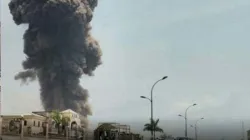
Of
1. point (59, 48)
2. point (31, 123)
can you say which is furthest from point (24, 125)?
point (59, 48)

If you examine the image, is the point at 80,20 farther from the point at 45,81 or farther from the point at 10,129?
the point at 10,129

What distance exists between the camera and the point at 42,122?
80.5 metres

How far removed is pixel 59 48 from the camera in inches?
5285

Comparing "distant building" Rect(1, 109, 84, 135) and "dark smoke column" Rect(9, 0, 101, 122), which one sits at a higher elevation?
"dark smoke column" Rect(9, 0, 101, 122)

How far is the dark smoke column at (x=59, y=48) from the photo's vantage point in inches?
4914

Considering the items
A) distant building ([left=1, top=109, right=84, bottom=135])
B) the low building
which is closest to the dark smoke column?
distant building ([left=1, top=109, right=84, bottom=135])

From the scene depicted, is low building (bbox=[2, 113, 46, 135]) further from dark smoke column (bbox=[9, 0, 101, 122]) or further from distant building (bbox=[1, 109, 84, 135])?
dark smoke column (bbox=[9, 0, 101, 122])

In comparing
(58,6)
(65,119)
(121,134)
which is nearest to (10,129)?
(121,134)

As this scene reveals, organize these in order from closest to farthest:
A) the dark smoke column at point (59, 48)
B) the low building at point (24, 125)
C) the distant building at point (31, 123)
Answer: the low building at point (24, 125) → the distant building at point (31, 123) → the dark smoke column at point (59, 48)

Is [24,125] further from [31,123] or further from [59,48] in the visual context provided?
[59,48]

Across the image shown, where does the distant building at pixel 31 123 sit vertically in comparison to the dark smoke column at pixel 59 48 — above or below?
below

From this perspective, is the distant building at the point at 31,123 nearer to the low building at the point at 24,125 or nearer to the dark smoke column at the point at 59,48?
the low building at the point at 24,125

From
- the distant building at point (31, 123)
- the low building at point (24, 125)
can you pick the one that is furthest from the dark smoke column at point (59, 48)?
the low building at point (24, 125)

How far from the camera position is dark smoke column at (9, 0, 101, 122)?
12481 cm
